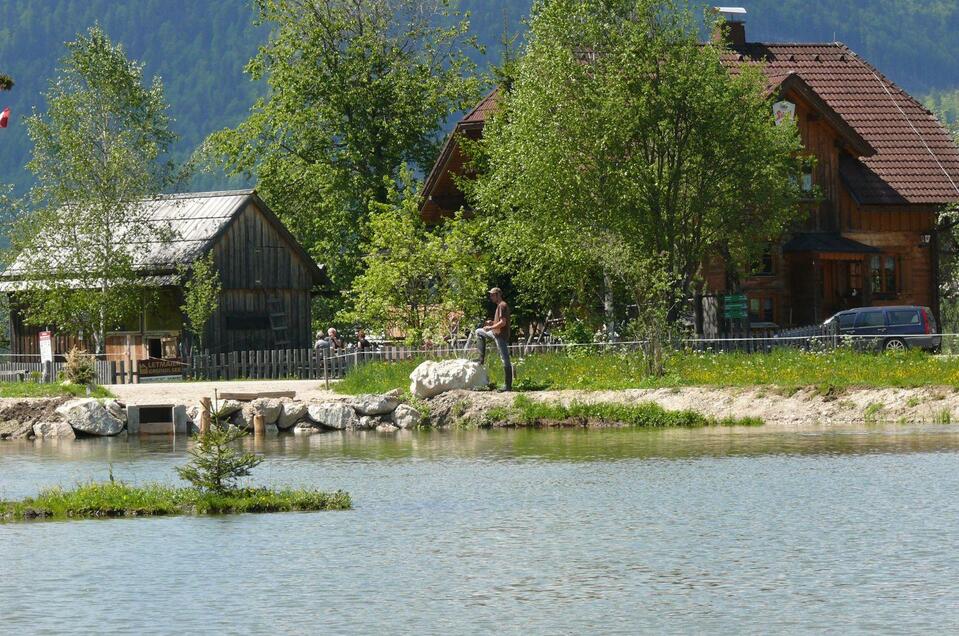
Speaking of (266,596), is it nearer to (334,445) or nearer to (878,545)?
(878,545)

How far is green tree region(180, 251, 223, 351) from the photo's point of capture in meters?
54.6

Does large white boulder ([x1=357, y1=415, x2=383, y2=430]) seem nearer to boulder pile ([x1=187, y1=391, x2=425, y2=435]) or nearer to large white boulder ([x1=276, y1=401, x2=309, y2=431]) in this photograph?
boulder pile ([x1=187, y1=391, x2=425, y2=435])

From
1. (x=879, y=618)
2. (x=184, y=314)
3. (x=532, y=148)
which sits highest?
(x=532, y=148)

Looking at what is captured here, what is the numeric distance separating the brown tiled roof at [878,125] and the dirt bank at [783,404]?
82.5 feet

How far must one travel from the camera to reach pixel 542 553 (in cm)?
1762

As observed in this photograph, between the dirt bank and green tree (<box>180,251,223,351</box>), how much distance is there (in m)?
19.9

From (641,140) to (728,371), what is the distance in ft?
40.3

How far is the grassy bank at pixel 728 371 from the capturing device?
1356 inches

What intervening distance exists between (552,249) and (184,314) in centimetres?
1508

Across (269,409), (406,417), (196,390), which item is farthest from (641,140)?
(269,409)

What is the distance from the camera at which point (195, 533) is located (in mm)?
19438

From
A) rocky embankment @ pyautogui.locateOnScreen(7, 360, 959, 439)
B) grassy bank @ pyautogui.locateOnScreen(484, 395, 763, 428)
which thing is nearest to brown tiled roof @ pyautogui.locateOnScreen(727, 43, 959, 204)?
rocky embankment @ pyautogui.locateOnScreen(7, 360, 959, 439)

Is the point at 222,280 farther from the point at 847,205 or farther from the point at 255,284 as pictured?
the point at 847,205

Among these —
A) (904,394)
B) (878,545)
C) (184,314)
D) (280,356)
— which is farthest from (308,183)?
(878,545)
